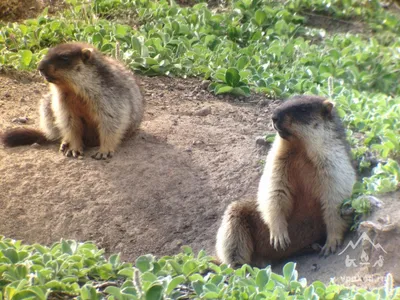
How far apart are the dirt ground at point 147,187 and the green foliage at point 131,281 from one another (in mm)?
936

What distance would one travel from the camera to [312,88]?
761 cm

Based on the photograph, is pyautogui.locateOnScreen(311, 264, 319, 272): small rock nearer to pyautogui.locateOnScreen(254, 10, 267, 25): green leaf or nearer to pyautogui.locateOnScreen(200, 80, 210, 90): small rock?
pyautogui.locateOnScreen(200, 80, 210, 90): small rock

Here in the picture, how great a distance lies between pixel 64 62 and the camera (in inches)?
270

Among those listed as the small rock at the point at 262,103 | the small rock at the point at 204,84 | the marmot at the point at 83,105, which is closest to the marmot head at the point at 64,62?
the marmot at the point at 83,105

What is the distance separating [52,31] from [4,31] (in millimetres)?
540

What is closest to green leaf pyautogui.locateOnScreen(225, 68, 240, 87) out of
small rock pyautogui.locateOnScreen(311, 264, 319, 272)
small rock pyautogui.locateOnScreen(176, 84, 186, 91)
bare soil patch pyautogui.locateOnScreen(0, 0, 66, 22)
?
small rock pyautogui.locateOnScreen(176, 84, 186, 91)

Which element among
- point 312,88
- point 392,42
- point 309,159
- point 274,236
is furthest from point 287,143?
point 392,42

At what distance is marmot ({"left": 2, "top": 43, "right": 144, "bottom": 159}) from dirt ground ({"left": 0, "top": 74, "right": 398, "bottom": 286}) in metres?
0.13

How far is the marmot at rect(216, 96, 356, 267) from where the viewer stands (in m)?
5.45

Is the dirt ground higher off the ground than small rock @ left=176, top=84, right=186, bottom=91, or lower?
lower

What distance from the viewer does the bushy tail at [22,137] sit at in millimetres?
6844

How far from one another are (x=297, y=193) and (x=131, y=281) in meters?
1.87

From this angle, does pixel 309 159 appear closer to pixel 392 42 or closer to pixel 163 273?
pixel 163 273

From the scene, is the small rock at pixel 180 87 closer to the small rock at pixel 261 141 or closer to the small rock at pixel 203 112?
the small rock at pixel 203 112
